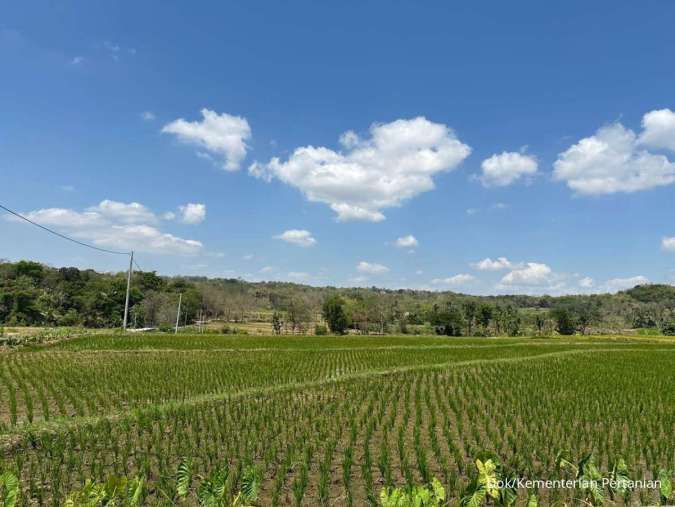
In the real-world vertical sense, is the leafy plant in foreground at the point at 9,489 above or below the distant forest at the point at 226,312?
below

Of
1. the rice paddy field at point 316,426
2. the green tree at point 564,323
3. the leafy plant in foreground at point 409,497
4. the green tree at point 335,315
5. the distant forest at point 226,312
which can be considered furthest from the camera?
the green tree at point 564,323

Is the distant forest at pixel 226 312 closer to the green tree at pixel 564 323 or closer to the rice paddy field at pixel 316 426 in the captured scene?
the green tree at pixel 564 323

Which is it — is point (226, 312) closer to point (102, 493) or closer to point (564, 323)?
point (564, 323)

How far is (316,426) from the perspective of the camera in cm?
1052

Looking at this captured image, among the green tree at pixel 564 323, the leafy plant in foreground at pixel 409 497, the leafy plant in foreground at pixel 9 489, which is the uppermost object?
the green tree at pixel 564 323

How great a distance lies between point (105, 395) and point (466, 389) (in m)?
12.2

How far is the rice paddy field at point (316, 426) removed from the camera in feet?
22.9

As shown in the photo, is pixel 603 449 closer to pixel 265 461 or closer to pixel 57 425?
pixel 265 461

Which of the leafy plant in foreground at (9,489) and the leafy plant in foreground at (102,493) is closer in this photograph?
the leafy plant in foreground at (102,493)

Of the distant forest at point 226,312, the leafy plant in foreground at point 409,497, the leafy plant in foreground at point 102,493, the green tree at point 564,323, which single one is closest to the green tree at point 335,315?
the distant forest at point 226,312

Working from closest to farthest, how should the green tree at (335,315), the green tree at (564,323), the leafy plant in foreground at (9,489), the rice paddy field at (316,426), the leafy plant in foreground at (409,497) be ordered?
1. the leafy plant in foreground at (409,497)
2. the leafy plant in foreground at (9,489)
3. the rice paddy field at (316,426)
4. the green tree at (335,315)
5. the green tree at (564,323)

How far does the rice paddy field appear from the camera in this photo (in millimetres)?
6984

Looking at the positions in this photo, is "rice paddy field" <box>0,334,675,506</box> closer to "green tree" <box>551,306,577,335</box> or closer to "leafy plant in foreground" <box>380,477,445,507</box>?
"leafy plant in foreground" <box>380,477,445,507</box>

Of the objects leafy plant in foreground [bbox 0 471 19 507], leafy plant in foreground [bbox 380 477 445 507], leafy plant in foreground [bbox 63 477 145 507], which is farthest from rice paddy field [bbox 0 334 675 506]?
leafy plant in foreground [bbox 0 471 19 507]
